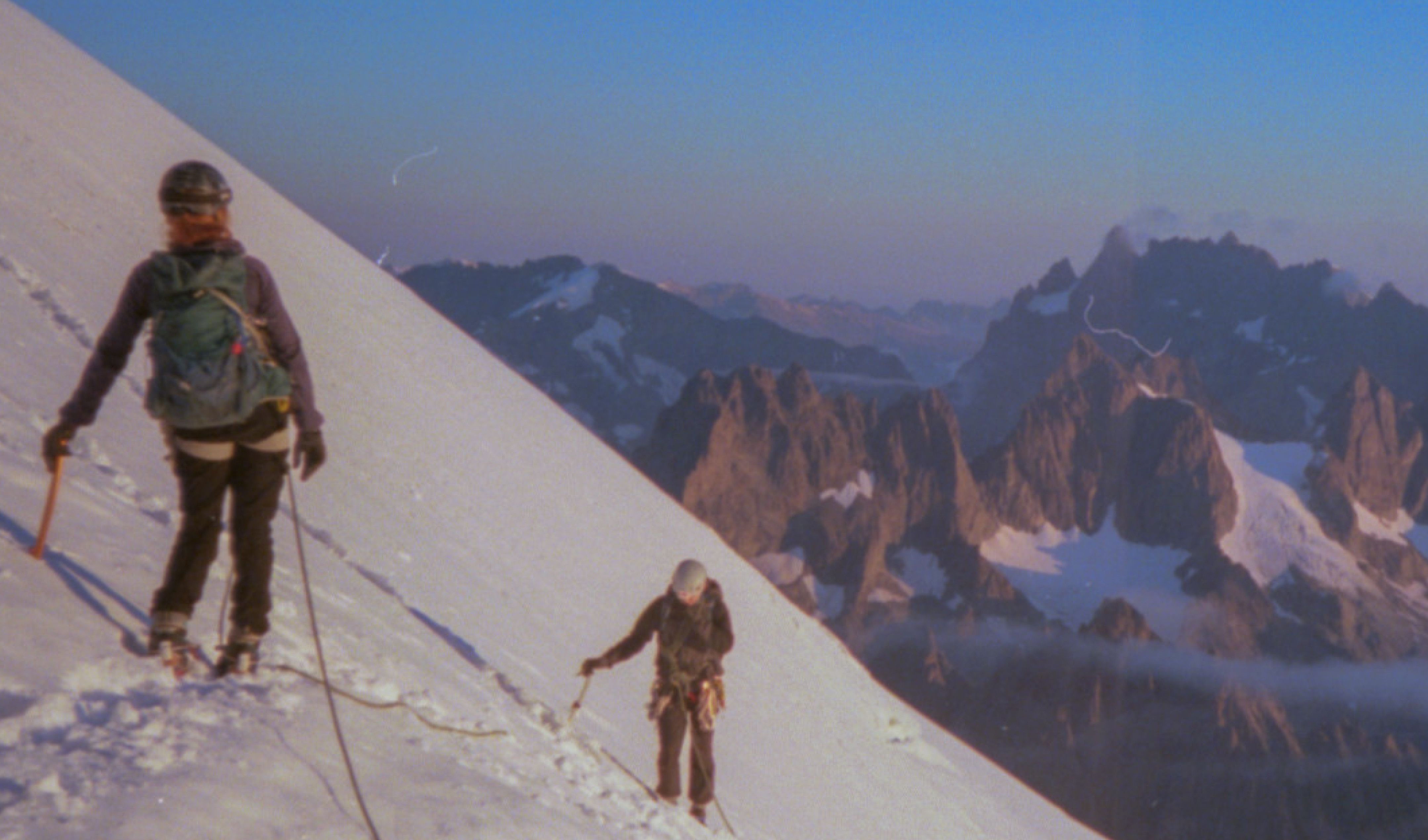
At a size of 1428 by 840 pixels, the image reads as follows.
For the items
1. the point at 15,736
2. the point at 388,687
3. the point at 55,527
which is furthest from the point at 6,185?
the point at 15,736

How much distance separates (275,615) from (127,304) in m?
3.09

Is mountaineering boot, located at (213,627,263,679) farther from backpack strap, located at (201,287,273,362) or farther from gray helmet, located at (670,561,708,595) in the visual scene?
gray helmet, located at (670,561,708,595)

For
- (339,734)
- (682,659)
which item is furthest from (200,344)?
(682,659)

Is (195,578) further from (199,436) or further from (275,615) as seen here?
(275,615)

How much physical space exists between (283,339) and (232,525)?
105 cm

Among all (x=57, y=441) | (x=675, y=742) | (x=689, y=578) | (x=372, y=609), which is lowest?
(x=675, y=742)

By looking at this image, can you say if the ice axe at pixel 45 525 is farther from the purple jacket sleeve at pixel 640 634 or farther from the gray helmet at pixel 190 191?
the purple jacket sleeve at pixel 640 634

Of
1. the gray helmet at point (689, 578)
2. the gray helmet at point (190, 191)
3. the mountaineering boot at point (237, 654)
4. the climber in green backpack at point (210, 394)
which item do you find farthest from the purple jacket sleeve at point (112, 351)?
the gray helmet at point (689, 578)

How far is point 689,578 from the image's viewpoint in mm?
9156

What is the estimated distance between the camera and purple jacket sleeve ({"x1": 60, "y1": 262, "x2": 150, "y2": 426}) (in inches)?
210

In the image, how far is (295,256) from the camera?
95.6ft

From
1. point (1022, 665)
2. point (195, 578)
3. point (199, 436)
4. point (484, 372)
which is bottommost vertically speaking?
point (1022, 665)

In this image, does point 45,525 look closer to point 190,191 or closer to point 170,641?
point 170,641

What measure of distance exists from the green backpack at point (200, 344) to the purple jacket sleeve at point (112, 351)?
0.29 feet
